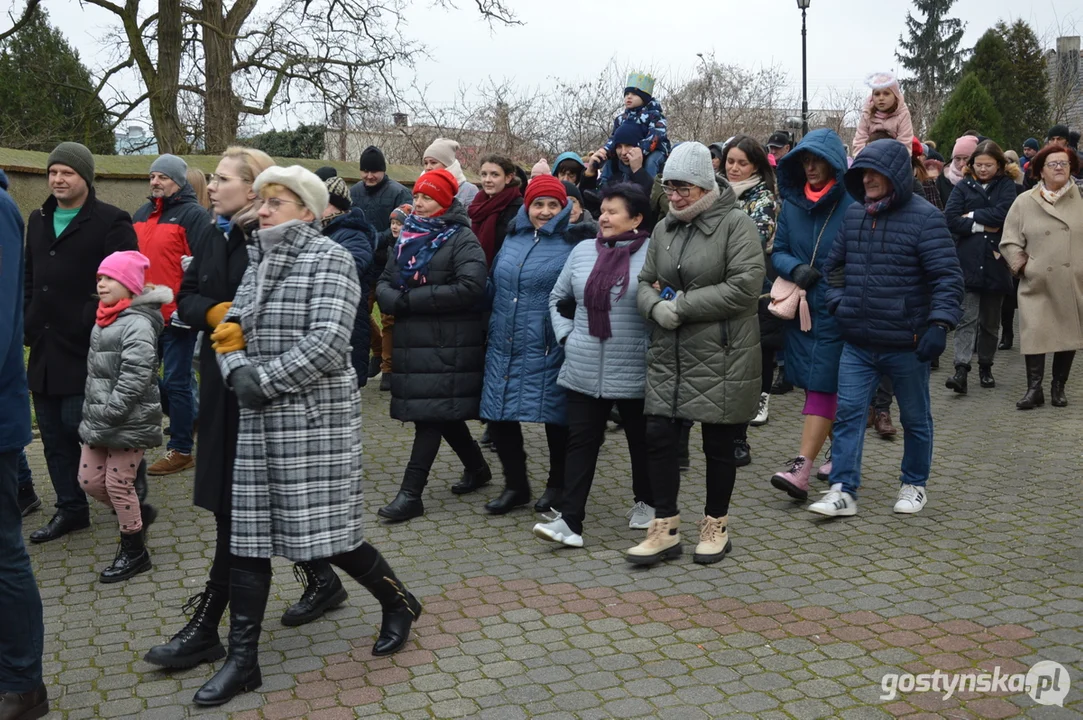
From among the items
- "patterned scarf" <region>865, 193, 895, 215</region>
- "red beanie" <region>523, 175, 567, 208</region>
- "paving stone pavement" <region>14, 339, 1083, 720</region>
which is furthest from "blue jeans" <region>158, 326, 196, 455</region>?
"patterned scarf" <region>865, 193, 895, 215</region>

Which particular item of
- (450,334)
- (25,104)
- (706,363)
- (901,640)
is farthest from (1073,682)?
(25,104)

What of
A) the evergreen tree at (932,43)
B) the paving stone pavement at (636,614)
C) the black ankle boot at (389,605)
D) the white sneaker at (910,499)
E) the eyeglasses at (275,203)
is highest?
the evergreen tree at (932,43)

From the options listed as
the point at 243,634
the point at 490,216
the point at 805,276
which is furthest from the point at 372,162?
the point at 243,634

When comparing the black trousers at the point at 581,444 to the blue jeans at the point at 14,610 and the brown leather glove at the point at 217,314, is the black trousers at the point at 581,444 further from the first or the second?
the blue jeans at the point at 14,610

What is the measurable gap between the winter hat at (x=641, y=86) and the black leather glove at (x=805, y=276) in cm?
240

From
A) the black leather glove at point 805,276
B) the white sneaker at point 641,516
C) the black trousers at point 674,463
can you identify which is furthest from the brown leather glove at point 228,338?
the black leather glove at point 805,276

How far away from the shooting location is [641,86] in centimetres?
860

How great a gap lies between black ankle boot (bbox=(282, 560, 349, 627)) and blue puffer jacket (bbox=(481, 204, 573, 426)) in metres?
1.60

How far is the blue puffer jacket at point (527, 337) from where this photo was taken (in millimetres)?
6496

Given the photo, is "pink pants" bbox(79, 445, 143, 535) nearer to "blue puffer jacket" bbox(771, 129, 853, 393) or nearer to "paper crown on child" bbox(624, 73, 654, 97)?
"blue puffer jacket" bbox(771, 129, 853, 393)

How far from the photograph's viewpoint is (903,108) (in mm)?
7914

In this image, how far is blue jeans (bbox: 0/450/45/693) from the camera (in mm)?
4188

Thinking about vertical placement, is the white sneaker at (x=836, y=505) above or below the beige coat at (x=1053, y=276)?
below

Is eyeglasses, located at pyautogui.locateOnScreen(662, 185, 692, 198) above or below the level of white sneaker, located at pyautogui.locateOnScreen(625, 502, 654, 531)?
above
